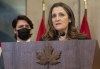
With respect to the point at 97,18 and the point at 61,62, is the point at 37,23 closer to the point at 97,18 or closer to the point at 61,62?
the point at 97,18

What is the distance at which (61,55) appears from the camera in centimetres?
132

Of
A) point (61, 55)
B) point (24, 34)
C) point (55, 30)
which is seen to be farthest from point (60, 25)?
point (61, 55)

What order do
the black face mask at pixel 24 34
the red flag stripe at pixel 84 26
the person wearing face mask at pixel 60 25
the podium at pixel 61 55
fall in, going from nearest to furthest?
the podium at pixel 61 55, the person wearing face mask at pixel 60 25, the black face mask at pixel 24 34, the red flag stripe at pixel 84 26

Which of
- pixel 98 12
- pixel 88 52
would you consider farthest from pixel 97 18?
pixel 88 52

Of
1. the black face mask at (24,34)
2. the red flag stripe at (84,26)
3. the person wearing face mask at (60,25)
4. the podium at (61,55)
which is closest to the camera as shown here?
the podium at (61,55)

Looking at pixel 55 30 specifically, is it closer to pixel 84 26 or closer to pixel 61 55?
pixel 61 55

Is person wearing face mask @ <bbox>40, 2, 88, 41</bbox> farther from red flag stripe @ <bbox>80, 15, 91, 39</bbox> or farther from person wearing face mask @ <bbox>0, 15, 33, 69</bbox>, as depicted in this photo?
red flag stripe @ <bbox>80, 15, 91, 39</bbox>

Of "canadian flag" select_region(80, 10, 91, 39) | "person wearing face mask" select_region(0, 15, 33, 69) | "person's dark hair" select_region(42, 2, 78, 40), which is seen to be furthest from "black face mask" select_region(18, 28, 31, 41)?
"canadian flag" select_region(80, 10, 91, 39)

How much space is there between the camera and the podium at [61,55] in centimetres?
131

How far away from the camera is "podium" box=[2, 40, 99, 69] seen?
131 cm

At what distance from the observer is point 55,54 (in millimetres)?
1317

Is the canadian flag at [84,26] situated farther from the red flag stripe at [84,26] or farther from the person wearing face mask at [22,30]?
the person wearing face mask at [22,30]

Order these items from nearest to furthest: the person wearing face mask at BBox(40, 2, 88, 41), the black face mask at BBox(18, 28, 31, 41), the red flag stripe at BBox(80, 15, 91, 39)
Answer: the person wearing face mask at BBox(40, 2, 88, 41), the black face mask at BBox(18, 28, 31, 41), the red flag stripe at BBox(80, 15, 91, 39)

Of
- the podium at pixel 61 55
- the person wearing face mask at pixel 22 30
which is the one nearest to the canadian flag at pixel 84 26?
the person wearing face mask at pixel 22 30
